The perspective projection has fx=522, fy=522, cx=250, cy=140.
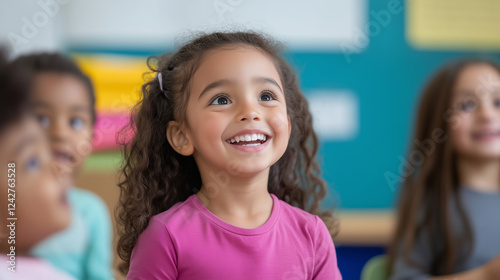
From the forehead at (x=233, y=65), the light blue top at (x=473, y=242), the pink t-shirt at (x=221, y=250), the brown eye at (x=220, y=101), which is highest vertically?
the forehead at (x=233, y=65)

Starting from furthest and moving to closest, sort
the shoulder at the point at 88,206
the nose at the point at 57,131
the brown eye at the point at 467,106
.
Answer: the brown eye at the point at 467,106
the shoulder at the point at 88,206
the nose at the point at 57,131

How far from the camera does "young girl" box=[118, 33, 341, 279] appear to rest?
2.71ft

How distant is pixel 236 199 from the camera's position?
889mm

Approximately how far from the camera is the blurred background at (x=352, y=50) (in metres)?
2.27

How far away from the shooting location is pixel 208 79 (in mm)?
864

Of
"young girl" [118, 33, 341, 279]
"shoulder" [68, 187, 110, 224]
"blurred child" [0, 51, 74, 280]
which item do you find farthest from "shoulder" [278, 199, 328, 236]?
"shoulder" [68, 187, 110, 224]

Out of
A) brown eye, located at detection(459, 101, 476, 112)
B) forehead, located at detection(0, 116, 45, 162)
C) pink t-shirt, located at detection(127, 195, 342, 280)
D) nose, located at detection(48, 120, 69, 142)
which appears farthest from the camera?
brown eye, located at detection(459, 101, 476, 112)

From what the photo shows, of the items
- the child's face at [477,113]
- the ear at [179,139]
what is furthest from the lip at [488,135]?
the ear at [179,139]

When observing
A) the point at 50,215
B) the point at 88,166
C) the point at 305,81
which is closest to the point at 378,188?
the point at 305,81

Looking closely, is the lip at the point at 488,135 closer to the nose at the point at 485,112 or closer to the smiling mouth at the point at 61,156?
the nose at the point at 485,112

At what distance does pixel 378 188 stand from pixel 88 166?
1.61m

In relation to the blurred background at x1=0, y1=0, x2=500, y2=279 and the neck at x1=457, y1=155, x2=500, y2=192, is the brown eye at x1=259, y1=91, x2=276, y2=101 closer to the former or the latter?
the neck at x1=457, y1=155, x2=500, y2=192

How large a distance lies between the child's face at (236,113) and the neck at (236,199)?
0.02 m

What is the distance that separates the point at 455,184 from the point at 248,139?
895 mm
